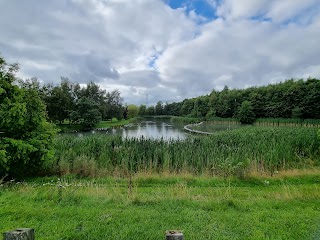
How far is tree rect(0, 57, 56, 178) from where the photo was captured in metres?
5.77

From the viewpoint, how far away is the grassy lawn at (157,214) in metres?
3.04

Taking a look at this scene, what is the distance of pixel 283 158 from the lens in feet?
27.3

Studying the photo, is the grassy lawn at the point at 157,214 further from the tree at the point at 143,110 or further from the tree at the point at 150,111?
the tree at the point at 143,110

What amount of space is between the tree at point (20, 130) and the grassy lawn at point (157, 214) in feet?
3.92

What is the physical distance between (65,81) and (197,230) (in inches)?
1678

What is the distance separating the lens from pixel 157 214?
3.59 meters

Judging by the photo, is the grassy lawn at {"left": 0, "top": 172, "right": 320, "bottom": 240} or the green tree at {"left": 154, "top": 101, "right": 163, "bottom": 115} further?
the green tree at {"left": 154, "top": 101, "right": 163, "bottom": 115}

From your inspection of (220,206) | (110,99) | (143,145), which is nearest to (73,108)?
(110,99)

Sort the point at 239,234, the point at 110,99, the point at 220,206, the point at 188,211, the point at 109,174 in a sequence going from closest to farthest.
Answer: the point at 239,234 < the point at 188,211 < the point at 220,206 < the point at 109,174 < the point at 110,99

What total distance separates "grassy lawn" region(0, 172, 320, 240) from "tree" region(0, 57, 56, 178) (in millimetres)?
1196

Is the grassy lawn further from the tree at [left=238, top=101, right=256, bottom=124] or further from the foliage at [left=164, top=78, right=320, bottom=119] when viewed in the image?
the tree at [left=238, top=101, right=256, bottom=124]

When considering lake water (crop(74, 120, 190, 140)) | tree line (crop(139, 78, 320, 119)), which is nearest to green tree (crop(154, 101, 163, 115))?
tree line (crop(139, 78, 320, 119))

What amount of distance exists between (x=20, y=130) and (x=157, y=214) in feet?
15.3

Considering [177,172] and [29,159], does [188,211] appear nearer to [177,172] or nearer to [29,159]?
[177,172]
